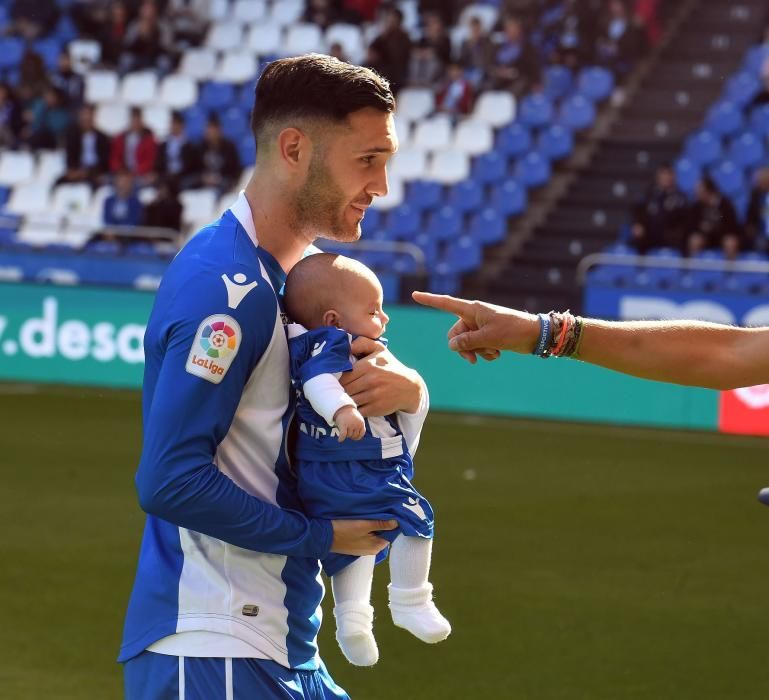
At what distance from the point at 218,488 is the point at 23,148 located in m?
20.3

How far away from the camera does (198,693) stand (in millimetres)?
2988

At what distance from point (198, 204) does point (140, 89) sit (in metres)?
3.45

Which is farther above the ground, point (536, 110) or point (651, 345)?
point (651, 345)

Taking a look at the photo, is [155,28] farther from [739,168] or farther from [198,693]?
[198,693]

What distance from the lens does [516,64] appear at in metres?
20.3

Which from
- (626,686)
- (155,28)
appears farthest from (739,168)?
(626,686)

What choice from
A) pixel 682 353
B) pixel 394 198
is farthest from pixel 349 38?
pixel 682 353

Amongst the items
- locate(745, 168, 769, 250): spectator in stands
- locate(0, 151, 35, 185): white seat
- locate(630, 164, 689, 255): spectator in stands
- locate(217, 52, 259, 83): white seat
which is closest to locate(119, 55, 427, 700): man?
locate(745, 168, 769, 250): spectator in stands

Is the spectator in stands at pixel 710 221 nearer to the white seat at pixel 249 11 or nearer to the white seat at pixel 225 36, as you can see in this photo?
the white seat at pixel 225 36

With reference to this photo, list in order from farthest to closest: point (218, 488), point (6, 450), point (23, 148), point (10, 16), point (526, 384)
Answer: point (10, 16)
point (23, 148)
point (526, 384)
point (6, 450)
point (218, 488)

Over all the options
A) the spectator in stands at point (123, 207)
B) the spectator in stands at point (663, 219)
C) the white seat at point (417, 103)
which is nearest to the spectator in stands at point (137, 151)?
the spectator in stands at point (123, 207)

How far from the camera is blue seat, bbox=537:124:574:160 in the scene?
65.2ft

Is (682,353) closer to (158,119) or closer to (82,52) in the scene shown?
(158,119)

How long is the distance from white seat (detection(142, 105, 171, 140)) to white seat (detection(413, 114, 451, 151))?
13.3 ft
